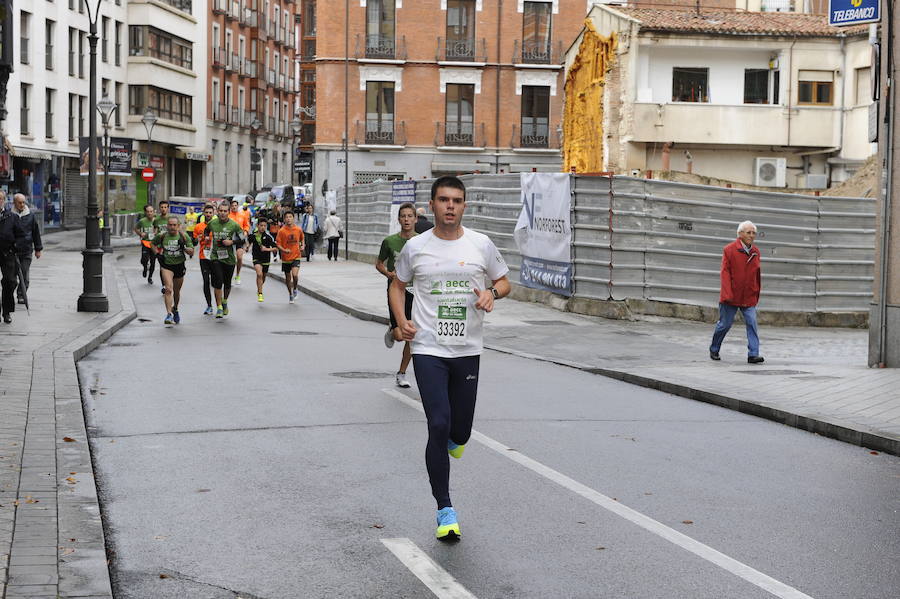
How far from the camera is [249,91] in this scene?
88500 millimetres

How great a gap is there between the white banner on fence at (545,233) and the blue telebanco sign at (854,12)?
23.3ft

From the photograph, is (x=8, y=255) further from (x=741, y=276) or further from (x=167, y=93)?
(x=167, y=93)

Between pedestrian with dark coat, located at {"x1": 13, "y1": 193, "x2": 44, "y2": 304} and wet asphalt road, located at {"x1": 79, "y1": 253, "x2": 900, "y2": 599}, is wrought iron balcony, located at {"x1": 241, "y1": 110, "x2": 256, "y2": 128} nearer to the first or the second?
pedestrian with dark coat, located at {"x1": 13, "y1": 193, "x2": 44, "y2": 304}

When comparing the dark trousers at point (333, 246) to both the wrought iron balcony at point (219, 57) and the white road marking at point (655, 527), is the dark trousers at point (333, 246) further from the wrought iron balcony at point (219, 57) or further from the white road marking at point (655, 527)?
the wrought iron balcony at point (219, 57)

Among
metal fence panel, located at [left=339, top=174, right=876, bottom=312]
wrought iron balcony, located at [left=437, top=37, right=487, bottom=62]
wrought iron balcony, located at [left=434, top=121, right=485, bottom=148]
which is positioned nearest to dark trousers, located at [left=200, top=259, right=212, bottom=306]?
metal fence panel, located at [left=339, top=174, right=876, bottom=312]

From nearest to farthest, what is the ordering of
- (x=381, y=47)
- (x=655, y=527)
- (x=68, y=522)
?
(x=68, y=522), (x=655, y=527), (x=381, y=47)

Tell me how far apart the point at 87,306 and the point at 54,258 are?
62.5 feet

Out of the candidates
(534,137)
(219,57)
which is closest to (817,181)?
(534,137)

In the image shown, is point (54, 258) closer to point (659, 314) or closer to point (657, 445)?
point (659, 314)

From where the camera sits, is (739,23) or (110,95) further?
(110,95)

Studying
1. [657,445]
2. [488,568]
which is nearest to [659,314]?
[657,445]

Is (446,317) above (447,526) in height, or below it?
above

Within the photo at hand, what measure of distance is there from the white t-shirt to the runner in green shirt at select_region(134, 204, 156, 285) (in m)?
20.9

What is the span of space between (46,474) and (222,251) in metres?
13.3
